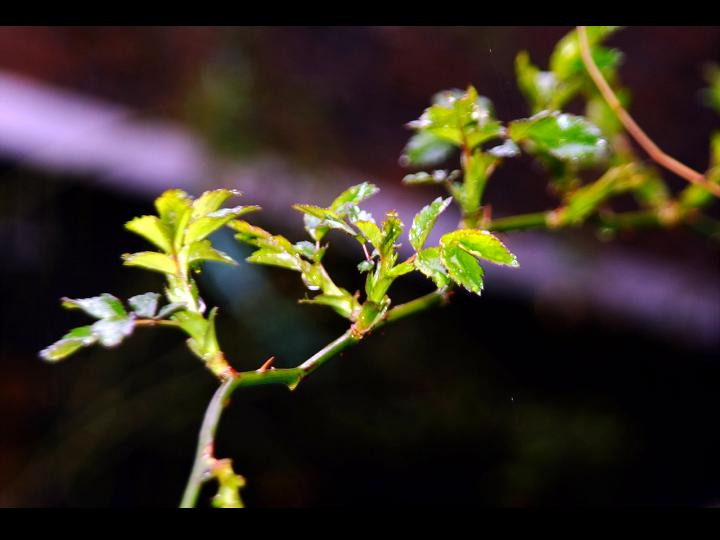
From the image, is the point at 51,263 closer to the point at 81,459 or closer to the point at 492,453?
the point at 81,459

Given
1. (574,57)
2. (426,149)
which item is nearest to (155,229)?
(426,149)

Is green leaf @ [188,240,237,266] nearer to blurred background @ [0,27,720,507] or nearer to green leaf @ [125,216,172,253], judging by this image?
green leaf @ [125,216,172,253]

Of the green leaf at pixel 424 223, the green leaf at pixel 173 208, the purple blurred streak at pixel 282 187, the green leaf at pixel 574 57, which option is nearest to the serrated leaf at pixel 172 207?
the green leaf at pixel 173 208

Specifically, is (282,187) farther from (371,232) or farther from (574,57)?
(371,232)

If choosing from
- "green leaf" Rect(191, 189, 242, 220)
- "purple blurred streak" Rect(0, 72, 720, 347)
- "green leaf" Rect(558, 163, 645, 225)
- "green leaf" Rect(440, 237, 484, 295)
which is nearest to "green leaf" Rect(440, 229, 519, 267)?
"green leaf" Rect(440, 237, 484, 295)

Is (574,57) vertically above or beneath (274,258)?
above

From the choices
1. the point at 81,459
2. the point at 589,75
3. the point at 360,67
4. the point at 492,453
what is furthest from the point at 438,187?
the point at 589,75

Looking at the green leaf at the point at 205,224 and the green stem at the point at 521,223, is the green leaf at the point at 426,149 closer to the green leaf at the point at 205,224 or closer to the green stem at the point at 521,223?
the green stem at the point at 521,223
